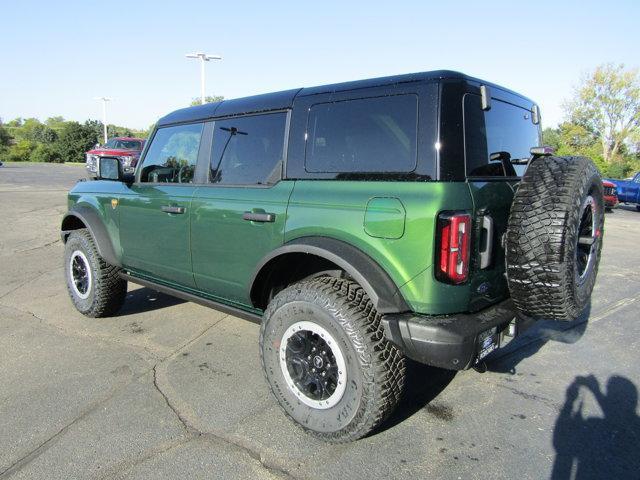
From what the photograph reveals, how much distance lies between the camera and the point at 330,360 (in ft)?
8.49

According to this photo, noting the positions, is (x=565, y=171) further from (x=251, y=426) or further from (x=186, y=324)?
(x=186, y=324)

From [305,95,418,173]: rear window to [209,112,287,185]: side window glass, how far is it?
29cm

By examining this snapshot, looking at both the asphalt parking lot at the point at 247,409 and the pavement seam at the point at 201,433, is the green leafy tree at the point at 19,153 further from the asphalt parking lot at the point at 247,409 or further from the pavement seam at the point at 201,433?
the pavement seam at the point at 201,433

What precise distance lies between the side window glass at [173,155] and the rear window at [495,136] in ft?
6.78

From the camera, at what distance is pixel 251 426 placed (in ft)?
9.04

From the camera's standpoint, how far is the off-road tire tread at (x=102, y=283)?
437 centimetres

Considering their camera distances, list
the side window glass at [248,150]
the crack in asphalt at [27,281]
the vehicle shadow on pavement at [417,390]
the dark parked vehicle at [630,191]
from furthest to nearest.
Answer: the dark parked vehicle at [630,191], the crack in asphalt at [27,281], the side window glass at [248,150], the vehicle shadow on pavement at [417,390]

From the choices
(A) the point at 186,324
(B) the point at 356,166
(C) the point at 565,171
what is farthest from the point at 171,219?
(C) the point at 565,171

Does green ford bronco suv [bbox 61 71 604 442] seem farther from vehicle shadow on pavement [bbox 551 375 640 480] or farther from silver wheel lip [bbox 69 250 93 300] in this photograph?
silver wheel lip [bbox 69 250 93 300]

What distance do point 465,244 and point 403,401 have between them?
4.23 feet

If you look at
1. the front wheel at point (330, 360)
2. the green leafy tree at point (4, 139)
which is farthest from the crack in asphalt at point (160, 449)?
the green leafy tree at point (4, 139)

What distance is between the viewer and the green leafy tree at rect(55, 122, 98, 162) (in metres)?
50.1

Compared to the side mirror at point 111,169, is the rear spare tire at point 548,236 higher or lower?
lower

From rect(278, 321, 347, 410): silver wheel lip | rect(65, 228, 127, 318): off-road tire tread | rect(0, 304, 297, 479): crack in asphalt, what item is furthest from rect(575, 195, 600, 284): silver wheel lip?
rect(65, 228, 127, 318): off-road tire tread
